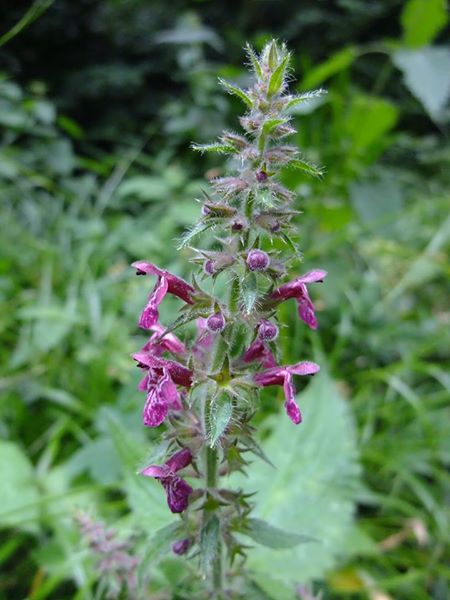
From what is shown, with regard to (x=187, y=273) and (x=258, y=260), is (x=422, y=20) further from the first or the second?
(x=258, y=260)

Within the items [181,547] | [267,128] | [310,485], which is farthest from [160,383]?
[310,485]

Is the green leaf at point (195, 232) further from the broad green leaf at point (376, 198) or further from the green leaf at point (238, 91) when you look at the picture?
the broad green leaf at point (376, 198)

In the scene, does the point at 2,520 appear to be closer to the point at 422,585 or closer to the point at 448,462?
the point at 422,585

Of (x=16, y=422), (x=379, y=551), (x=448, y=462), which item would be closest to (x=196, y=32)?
(x=16, y=422)

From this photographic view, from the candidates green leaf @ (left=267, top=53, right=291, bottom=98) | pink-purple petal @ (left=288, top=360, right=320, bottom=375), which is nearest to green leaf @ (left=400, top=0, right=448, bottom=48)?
green leaf @ (left=267, top=53, right=291, bottom=98)

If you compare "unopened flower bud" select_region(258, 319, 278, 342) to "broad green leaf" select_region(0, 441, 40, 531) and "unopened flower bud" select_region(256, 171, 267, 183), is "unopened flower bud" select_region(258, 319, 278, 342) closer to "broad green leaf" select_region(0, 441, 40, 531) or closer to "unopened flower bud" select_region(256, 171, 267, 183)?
"unopened flower bud" select_region(256, 171, 267, 183)
